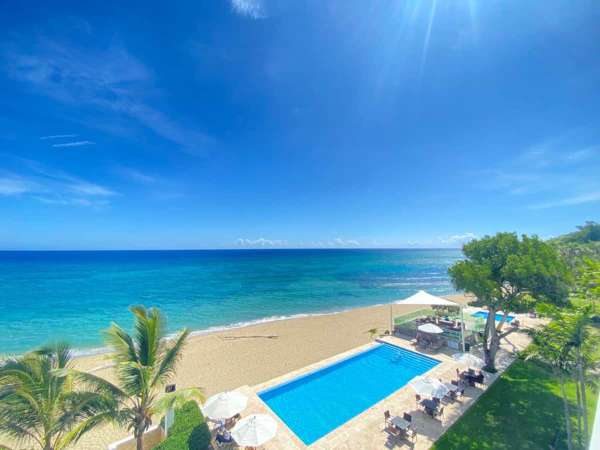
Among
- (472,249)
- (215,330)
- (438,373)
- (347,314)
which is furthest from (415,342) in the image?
(215,330)

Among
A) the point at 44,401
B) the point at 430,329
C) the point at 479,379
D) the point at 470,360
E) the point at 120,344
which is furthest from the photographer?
the point at 430,329

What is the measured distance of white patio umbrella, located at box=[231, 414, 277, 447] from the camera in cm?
664

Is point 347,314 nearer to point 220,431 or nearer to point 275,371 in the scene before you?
point 275,371

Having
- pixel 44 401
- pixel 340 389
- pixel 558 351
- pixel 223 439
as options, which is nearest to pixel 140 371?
pixel 44 401

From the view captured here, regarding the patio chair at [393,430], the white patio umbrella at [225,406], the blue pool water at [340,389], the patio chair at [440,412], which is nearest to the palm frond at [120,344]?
the white patio umbrella at [225,406]

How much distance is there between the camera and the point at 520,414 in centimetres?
864

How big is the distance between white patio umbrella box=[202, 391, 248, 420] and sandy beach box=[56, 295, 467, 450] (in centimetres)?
444

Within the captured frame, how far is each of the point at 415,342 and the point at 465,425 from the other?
24.3 feet

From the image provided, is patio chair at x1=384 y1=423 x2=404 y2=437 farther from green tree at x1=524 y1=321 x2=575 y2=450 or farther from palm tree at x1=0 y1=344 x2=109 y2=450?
palm tree at x1=0 y1=344 x2=109 y2=450

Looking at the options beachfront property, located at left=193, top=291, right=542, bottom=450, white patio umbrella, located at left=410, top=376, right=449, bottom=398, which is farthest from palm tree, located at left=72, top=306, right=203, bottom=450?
white patio umbrella, located at left=410, top=376, right=449, bottom=398

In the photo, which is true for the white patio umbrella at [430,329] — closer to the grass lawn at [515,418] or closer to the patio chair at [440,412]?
the grass lawn at [515,418]

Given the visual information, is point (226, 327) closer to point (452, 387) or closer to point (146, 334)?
point (146, 334)

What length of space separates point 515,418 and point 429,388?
9.54ft

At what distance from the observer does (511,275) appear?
10484mm
